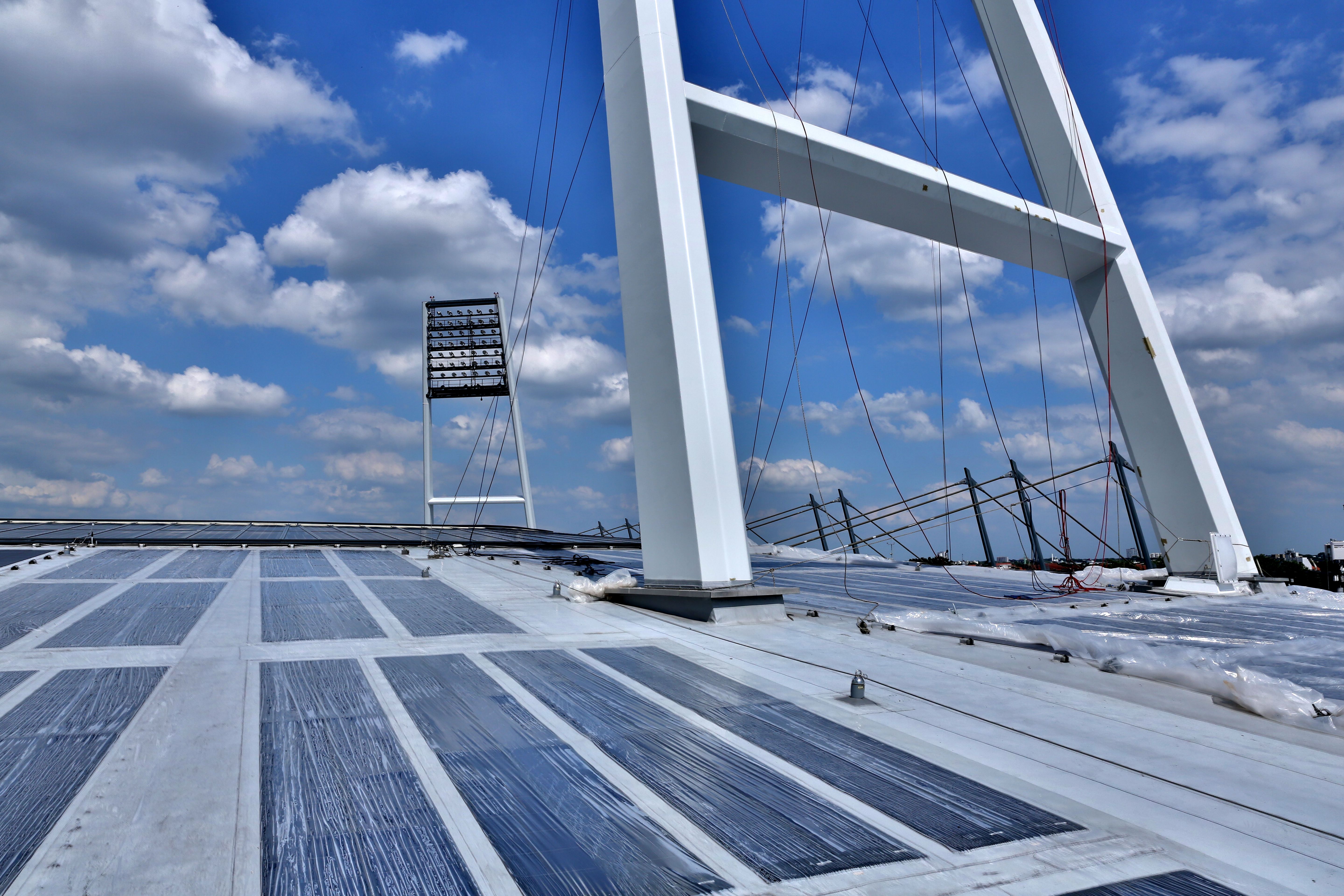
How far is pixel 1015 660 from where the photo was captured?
496 cm

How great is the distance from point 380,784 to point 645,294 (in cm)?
537

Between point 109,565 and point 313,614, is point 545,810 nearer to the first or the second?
point 313,614

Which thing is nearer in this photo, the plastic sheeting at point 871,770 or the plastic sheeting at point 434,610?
the plastic sheeting at point 871,770

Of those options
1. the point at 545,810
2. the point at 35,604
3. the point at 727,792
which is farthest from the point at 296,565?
the point at 727,792

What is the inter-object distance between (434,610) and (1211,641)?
20.5ft

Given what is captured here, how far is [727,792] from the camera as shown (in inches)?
105

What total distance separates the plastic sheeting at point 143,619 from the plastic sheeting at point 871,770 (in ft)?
11.2

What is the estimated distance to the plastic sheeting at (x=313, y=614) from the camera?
5215 millimetres

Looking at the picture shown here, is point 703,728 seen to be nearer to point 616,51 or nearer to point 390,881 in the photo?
point 390,881

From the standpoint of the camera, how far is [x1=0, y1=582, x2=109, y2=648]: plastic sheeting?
5.11 metres

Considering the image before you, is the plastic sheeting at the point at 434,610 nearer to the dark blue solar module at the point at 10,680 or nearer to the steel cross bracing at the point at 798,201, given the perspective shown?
the steel cross bracing at the point at 798,201

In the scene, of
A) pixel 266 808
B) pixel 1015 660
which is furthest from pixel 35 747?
pixel 1015 660

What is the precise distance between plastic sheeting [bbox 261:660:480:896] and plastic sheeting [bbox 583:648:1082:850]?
4.68 feet

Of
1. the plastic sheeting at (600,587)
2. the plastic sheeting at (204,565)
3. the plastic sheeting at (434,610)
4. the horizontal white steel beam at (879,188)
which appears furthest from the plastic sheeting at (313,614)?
the horizontal white steel beam at (879,188)
